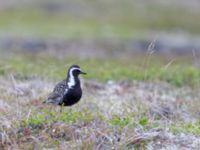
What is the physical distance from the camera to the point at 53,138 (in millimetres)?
8211

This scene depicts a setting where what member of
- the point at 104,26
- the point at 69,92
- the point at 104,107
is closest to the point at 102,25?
the point at 104,26

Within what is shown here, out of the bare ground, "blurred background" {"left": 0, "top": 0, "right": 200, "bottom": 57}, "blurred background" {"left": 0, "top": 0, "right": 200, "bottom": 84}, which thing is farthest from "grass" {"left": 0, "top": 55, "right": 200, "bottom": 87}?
"blurred background" {"left": 0, "top": 0, "right": 200, "bottom": 57}

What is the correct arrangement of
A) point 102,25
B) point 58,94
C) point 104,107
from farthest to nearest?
1. point 102,25
2. point 104,107
3. point 58,94

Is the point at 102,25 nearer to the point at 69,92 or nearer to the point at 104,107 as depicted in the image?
the point at 104,107

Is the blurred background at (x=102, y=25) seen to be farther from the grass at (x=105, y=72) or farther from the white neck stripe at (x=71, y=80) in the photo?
the white neck stripe at (x=71, y=80)

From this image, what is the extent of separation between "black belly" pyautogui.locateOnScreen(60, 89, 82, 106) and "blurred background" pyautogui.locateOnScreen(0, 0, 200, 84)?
12477 millimetres

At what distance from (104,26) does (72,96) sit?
1898 cm

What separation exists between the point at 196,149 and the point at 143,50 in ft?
54.3

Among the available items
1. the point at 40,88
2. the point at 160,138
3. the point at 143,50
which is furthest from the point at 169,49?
the point at 160,138

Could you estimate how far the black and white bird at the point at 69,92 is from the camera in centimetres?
921

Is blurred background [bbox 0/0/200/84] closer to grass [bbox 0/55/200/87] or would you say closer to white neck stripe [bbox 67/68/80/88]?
grass [bbox 0/55/200/87]

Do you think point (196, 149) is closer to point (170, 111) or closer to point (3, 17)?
point (170, 111)

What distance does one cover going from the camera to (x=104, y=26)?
28.0 metres

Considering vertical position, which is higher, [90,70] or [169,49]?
[90,70]
